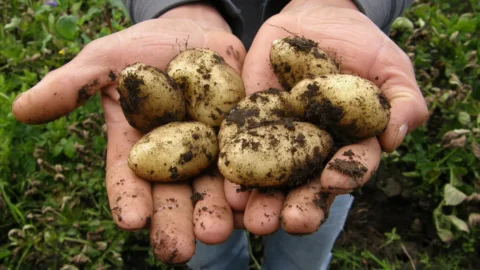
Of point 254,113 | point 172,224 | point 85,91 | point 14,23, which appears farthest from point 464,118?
point 14,23

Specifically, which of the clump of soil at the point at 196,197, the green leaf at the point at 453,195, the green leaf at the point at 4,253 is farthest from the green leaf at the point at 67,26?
the green leaf at the point at 453,195

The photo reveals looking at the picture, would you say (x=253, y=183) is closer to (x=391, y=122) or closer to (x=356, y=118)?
(x=356, y=118)

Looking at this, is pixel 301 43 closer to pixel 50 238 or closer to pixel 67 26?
pixel 50 238

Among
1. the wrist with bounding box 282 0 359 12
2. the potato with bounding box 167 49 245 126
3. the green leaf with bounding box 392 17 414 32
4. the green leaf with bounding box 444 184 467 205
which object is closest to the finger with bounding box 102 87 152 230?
the potato with bounding box 167 49 245 126

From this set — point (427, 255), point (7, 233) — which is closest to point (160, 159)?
point (7, 233)

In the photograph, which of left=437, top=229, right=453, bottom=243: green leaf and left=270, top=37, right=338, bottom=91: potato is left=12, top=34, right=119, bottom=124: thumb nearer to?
left=270, top=37, right=338, bottom=91: potato

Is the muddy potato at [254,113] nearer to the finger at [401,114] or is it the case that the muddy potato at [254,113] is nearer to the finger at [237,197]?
the finger at [237,197]
